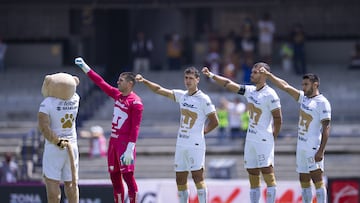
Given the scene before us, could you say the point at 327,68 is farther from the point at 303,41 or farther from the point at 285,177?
the point at 285,177

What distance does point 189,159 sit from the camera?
15.9m

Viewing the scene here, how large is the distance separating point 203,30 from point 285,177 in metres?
9.22

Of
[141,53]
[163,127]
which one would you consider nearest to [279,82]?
[163,127]

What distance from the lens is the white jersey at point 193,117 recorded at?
15.9 m

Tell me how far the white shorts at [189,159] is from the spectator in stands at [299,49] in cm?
1534

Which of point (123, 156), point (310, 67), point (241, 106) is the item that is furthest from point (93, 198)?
point (310, 67)

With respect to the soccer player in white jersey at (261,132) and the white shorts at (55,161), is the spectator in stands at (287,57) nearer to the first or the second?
the soccer player in white jersey at (261,132)

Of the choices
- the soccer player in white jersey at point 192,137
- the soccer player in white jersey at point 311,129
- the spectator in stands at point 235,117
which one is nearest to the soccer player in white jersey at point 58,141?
the soccer player in white jersey at point 192,137

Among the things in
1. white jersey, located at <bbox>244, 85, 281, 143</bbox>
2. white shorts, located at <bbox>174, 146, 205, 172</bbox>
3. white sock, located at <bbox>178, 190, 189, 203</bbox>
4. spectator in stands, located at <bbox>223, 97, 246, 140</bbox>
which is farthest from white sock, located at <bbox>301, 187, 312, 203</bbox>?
spectator in stands, located at <bbox>223, 97, 246, 140</bbox>

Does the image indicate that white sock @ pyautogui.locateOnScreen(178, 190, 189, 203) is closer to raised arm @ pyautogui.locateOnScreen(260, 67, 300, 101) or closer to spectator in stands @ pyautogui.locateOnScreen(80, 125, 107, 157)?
raised arm @ pyautogui.locateOnScreen(260, 67, 300, 101)

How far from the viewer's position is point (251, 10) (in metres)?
33.3

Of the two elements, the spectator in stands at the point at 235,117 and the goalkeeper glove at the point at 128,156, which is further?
the spectator in stands at the point at 235,117

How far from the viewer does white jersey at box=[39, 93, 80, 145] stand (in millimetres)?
14469

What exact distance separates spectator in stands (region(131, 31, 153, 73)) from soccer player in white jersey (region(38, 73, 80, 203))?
17160mm
